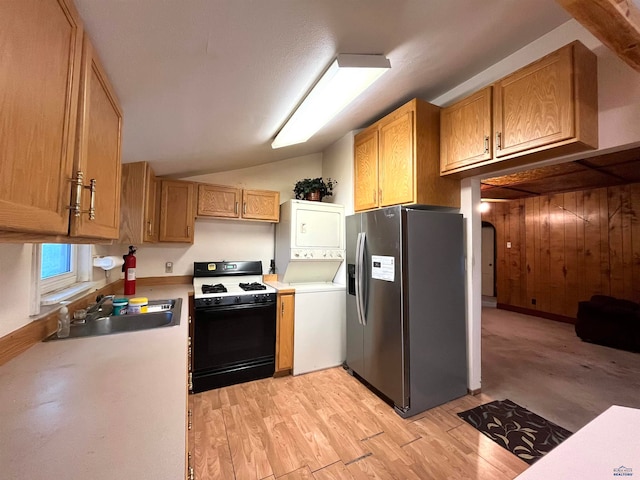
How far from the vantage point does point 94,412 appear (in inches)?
30.0

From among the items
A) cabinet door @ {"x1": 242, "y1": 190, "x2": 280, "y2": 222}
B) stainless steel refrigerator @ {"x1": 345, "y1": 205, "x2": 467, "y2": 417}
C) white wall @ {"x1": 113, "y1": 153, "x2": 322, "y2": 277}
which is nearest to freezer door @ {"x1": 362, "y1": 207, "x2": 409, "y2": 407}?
stainless steel refrigerator @ {"x1": 345, "y1": 205, "x2": 467, "y2": 417}

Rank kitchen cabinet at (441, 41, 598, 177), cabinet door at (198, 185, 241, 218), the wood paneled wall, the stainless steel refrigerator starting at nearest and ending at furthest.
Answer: kitchen cabinet at (441, 41, 598, 177), the stainless steel refrigerator, cabinet door at (198, 185, 241, 218), the wood paneled wall

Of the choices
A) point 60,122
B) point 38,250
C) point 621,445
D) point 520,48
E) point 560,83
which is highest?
point 520,48

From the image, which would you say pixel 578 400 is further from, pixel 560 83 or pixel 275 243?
pixel 275 243

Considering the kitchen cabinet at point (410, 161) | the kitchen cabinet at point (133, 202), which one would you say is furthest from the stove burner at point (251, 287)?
the kitchen cabinet at point (410, 161)

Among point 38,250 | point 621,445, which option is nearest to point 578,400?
point 621,445

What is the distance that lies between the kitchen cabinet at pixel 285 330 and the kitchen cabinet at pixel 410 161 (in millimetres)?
1321

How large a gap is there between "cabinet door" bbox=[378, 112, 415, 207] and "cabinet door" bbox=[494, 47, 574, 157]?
0.63 m

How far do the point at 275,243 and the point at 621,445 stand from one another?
3.18 m

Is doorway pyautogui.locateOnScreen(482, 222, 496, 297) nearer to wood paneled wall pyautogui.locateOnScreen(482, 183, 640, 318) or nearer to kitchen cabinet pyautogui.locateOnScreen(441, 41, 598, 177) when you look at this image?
wood paneled wall pyautogui.locateOnScreen(482, 183, 640, 318)

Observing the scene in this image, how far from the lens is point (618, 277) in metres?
4.20

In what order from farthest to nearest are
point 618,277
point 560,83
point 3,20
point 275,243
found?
point 618,277, point 275,243, point 560,83, point 3,20

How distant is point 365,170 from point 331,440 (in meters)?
2.41

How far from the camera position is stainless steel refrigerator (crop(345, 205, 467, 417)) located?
2.10m
